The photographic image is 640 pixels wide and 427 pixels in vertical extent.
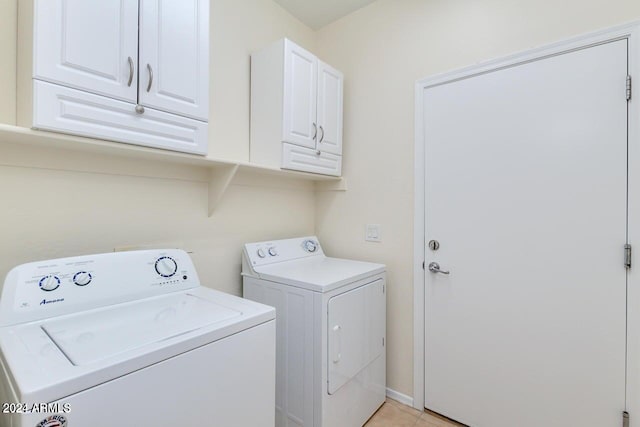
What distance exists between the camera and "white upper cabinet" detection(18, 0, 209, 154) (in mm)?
1006

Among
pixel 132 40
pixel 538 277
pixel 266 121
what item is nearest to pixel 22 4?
pixel 132 40

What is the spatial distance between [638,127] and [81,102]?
225 cm

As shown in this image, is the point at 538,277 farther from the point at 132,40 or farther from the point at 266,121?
the point at 132,40

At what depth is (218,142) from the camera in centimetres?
184

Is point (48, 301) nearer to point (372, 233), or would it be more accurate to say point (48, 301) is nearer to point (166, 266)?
point (166, 266)

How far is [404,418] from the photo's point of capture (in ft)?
6.34

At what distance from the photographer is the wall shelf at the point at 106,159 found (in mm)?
1100

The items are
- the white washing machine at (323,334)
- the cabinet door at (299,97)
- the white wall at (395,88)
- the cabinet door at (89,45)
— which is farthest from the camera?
the cabinet door at (299,97)

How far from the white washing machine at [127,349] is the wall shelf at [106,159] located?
0.42 metres

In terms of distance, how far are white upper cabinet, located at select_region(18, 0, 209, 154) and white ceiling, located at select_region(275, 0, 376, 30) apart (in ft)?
3.39

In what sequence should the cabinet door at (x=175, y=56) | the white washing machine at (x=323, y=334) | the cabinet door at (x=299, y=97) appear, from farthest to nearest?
the cabinet door at (x=299, y=97) < the white washing machine at (x=323, y=334) < the cabinet door at (x=175, y=56)

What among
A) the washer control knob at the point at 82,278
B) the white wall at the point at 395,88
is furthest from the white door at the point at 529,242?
the washer control knob at the point at 82,278

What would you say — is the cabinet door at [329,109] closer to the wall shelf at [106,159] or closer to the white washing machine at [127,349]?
the wall shelf at [106,159]

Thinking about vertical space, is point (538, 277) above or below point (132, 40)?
below
